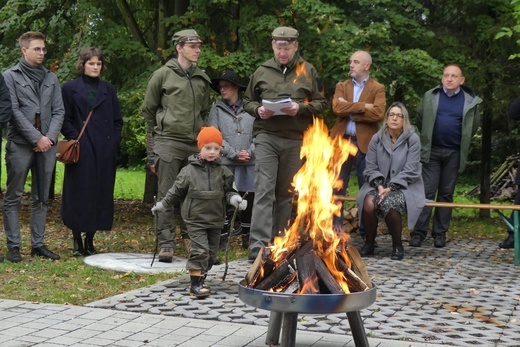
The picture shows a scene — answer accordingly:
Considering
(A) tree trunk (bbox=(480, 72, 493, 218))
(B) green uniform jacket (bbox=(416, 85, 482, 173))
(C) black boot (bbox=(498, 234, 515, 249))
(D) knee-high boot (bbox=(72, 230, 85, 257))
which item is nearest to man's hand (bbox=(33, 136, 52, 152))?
(D) knee-high boot (bbox=(72, 230, 85, 257))

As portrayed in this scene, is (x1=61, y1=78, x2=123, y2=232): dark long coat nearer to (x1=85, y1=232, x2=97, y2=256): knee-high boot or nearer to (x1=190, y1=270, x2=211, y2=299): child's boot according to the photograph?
(x1=85, y1=232, x2=97, y2=256): knee-high boot

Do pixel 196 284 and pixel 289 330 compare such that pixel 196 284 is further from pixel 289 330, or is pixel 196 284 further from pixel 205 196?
pixel 289 330

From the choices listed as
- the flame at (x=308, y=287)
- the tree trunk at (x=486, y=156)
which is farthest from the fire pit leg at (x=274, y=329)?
the tree trunk at (x=486, y=156)

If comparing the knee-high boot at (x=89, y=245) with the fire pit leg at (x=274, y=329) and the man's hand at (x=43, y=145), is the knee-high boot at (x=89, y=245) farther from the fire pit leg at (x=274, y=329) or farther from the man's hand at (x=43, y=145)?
the fire pit leg at (x=274, y=329)

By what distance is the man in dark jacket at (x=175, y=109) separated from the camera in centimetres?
1016

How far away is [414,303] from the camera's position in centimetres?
797

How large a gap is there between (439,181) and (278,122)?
2.67 meters

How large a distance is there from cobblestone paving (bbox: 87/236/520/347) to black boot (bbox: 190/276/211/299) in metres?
0.07

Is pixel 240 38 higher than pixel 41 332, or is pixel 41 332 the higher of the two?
pixel 240 38

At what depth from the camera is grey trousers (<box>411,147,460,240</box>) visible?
11695 mm

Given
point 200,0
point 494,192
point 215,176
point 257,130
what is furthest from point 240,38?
point 494,192

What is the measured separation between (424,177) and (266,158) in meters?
2.50

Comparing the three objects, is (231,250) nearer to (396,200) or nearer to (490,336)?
(396,200)

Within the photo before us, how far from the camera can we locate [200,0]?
528 inches
